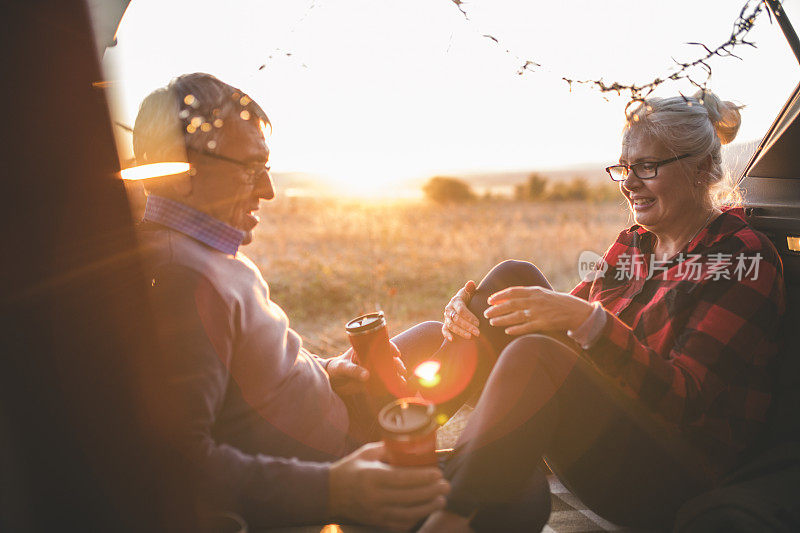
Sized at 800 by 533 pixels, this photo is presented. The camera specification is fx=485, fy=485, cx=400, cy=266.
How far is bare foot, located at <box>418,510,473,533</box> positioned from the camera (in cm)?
111

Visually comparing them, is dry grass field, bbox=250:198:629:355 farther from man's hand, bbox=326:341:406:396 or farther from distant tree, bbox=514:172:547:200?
distant tree, bbox=514:172:547:200

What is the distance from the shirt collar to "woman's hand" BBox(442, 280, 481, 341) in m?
0.88

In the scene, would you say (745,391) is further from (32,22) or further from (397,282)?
(397,282)

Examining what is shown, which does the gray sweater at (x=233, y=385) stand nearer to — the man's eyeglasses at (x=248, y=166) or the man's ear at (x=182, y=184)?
the man's ear at (x=182, y=184)

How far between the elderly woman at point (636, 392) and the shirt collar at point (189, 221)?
81 centimetres

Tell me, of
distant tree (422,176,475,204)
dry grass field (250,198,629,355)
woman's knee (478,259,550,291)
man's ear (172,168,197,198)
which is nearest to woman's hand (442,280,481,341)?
woman's knee (478,259,550,291)

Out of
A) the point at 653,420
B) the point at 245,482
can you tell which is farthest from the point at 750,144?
the point at 245,482

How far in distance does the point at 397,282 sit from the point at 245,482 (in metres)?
4.77

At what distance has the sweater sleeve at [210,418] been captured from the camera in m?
1.04

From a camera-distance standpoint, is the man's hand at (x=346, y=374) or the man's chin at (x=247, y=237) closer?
the man's chin at (x=247, y=237)

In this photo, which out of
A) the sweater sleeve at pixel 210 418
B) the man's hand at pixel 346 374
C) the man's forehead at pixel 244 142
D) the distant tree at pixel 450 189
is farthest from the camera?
the distant tree at pixel 450 189

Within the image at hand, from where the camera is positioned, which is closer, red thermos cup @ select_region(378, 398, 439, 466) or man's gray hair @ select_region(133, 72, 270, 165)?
red thermos cup @ select_region(378, 398, 439, 466)
